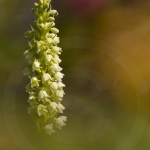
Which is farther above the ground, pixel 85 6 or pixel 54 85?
pixel 85 6

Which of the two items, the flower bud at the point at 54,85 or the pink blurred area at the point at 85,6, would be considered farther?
the pink blurred area at the point at 85,6

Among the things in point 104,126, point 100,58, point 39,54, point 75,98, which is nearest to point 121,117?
point 104,126

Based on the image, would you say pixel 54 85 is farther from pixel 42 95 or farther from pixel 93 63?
pixel 93 63

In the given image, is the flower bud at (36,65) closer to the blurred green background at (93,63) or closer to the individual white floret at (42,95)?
the individual white floret at (42,95)

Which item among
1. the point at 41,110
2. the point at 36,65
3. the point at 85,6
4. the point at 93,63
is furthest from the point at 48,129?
the point at 85,6

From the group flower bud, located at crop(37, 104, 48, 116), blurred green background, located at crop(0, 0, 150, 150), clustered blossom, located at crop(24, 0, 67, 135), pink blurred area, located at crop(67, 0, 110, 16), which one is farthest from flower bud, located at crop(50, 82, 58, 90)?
pink blurred area, located at crop(67, 0, 110, 16)

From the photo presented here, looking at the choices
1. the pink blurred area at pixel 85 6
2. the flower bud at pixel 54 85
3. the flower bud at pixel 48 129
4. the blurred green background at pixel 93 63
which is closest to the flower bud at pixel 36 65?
the flower bud at pixel 54 85

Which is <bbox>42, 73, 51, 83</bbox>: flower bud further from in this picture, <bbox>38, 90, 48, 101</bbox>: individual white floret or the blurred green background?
the blurred green background

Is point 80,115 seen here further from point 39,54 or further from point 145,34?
point 39,54
